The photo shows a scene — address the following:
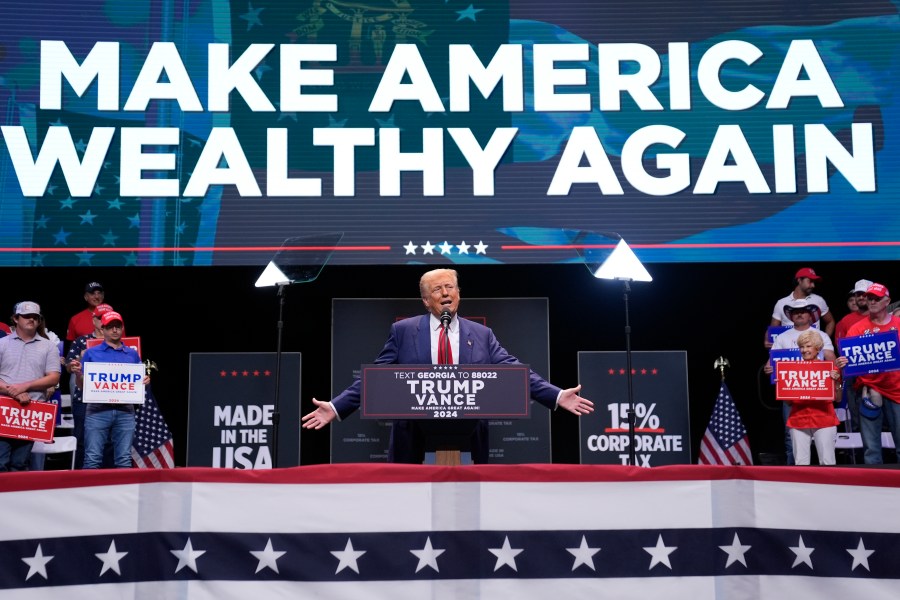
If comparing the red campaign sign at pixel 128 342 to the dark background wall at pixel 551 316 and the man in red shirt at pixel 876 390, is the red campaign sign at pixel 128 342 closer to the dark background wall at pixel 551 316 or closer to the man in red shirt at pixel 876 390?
the dark background wall at pixel 551 316

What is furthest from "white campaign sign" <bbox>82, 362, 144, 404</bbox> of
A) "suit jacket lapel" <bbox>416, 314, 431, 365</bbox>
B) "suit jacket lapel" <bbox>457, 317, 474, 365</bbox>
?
"suit jacket lapel" <bbox>457, 317, 474, 365</bbox>

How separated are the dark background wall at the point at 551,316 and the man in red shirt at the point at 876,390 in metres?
2.39

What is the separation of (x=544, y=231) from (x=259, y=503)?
5862 millimetres

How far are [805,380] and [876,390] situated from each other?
826 mm

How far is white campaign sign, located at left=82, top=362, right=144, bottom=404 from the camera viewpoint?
9555 millimetres

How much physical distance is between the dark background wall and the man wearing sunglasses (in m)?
2.66

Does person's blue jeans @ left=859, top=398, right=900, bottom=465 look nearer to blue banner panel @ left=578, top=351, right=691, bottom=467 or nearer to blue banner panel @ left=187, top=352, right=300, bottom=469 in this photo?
blue banner panel @ left=578, top=351, right=691, bottom=467

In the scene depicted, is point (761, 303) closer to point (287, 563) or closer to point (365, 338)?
point (365, 338)

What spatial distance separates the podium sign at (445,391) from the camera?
5.93 m

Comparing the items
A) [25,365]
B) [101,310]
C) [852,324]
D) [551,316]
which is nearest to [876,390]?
[852,324]

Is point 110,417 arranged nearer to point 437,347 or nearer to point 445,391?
point 437,347

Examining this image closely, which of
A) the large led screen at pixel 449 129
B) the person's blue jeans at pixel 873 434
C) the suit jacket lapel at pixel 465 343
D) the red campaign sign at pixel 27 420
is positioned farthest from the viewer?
the large led screen at pixel 449 129

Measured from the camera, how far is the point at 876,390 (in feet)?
32.5

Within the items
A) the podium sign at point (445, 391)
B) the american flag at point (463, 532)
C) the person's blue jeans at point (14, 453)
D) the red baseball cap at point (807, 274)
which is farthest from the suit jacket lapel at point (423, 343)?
the red baseball cap at point (807, 274)
